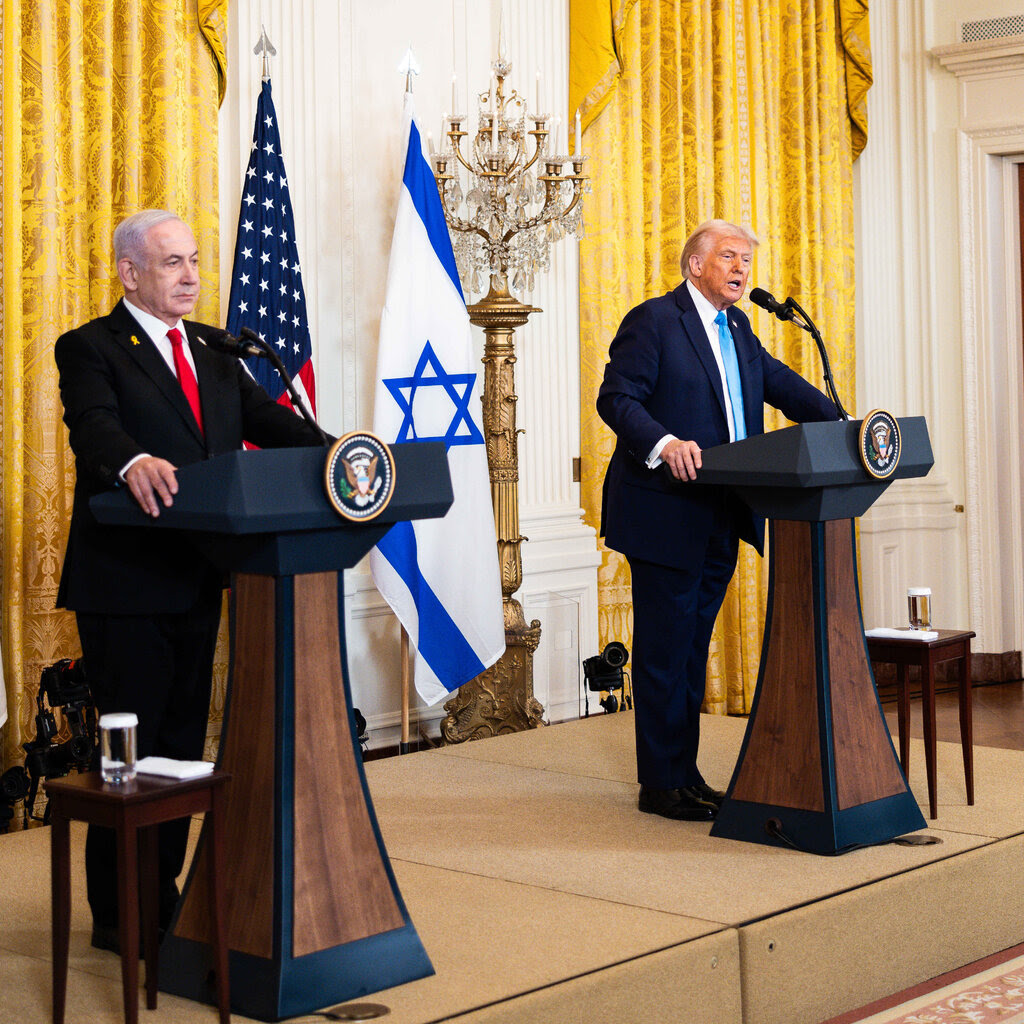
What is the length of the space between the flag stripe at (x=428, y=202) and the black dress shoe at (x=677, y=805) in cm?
208

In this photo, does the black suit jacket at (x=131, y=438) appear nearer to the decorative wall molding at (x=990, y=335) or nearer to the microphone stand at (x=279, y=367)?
the microphone stand at (x=279, y=367)

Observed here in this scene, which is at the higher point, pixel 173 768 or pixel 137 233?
pixel 137 233

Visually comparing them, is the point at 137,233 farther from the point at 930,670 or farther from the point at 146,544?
the point at 930,670

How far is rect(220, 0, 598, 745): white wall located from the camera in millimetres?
5113

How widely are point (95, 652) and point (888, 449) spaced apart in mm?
1805

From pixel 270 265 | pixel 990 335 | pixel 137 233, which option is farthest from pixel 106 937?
pixel 990 335

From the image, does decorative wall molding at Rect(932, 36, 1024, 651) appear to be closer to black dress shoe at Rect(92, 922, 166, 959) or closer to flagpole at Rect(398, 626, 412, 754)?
flagpole at Rect(398, 626, 412, 754)

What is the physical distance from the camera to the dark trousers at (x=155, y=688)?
8.89 ft

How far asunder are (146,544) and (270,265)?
2163 millimetres

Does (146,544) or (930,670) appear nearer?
(146,544)

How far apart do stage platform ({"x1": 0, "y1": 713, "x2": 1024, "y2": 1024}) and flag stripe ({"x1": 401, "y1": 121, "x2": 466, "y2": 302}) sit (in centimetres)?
196

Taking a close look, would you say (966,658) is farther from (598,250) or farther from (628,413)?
(598,250)

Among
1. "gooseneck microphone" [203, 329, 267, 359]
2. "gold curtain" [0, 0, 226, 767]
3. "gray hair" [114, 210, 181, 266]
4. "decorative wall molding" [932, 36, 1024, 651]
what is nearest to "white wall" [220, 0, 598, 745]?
"gold curtain" [0, 0, 226, 767]

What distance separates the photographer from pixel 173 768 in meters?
2.38
